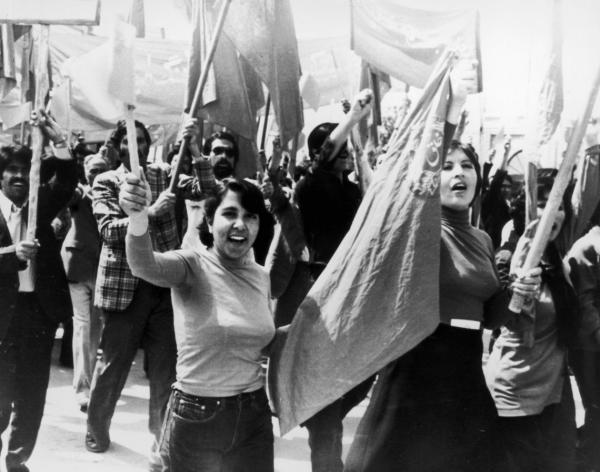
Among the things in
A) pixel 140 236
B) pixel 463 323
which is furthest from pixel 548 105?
pixel 140 236

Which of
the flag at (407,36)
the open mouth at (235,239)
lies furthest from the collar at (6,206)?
the flag at (407,36)

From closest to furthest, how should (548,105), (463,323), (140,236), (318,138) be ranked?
(140,236) < (463,323) < (548,105) < (318,138)

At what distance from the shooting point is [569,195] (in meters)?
4.64

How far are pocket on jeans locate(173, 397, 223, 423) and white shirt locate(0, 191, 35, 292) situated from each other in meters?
1.68

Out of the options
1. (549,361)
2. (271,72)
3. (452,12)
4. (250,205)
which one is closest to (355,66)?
(452,12)

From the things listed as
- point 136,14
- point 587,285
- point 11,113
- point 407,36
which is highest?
point 136,14

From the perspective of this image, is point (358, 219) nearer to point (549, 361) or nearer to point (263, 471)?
point (263, 471)

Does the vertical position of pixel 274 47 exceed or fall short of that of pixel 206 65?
it exceeds it

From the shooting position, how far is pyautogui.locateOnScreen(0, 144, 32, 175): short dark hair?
435 centimetres

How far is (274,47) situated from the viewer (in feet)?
14.7

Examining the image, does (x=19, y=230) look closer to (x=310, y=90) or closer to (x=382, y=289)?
(x=382, y=289)

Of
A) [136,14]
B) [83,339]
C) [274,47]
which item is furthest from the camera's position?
[136,14]

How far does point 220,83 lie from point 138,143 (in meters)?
0.70

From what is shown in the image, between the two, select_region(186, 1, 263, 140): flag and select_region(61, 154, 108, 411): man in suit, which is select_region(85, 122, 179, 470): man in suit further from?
select_region(61, 154, 108, 411): man in suit
